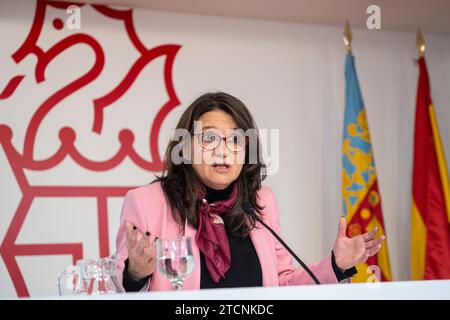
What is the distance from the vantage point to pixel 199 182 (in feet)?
6.59

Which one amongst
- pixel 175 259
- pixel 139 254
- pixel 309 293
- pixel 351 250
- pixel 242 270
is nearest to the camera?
pixel 309 293

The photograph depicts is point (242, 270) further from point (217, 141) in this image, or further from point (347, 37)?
point (347, 37)

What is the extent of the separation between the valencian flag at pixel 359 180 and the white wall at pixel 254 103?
9.7 inches

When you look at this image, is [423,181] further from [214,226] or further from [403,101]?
[214,226]

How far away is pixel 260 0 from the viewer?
3738 millimetres

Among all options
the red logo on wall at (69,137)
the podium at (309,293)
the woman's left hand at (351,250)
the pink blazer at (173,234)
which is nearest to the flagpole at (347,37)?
the red logo on wall at (69,137)

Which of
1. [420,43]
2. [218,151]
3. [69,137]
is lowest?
[218,151]

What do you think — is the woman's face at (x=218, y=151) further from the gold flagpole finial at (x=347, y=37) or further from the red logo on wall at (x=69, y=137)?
the gold flagpole finial at (x=347, y=37)

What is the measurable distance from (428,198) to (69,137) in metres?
2.30

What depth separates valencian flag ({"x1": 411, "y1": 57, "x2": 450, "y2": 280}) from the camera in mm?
3848

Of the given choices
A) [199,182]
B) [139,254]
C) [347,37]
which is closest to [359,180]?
[347,37]

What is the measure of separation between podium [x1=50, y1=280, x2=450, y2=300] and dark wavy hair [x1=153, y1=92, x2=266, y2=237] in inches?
34.1

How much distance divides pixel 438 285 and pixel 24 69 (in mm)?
3067
